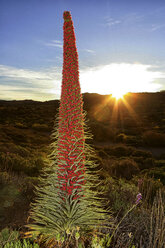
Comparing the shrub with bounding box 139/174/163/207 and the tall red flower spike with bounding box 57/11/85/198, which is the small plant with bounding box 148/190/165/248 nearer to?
the tall red flower spike with bounding box 57/11/85/198

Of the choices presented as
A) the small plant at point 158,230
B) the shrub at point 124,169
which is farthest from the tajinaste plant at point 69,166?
the shrub at point 124,169

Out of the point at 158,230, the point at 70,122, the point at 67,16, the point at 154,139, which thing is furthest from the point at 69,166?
the point at 154,139

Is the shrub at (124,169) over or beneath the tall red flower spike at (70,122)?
beneath

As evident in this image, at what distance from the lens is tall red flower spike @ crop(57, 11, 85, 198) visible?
2459 mm

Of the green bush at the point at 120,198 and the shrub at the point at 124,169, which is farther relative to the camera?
the shrub at the point at 124,169

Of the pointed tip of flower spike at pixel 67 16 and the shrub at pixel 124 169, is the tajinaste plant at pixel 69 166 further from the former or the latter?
the shrub at pixel 124 169

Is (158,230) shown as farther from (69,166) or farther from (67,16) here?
(67,16)

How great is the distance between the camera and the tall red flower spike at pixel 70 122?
2.46 metres

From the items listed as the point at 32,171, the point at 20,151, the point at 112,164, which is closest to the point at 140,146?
the point at 112,164

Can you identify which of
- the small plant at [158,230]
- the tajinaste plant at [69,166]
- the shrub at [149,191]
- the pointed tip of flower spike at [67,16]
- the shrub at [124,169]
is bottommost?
the shrub at [124,169]

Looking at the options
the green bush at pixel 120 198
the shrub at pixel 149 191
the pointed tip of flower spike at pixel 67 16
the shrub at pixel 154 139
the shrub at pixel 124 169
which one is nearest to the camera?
the pointed tip of flower spike at pixel 67 16

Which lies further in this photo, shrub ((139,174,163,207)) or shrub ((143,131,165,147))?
shrub ((143,131,165,147))

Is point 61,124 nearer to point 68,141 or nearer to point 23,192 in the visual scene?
point 68,141

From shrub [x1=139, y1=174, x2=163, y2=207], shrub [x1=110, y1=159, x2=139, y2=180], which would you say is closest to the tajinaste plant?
shrub [x1=139, y1=174, x2=163, y2=207]
